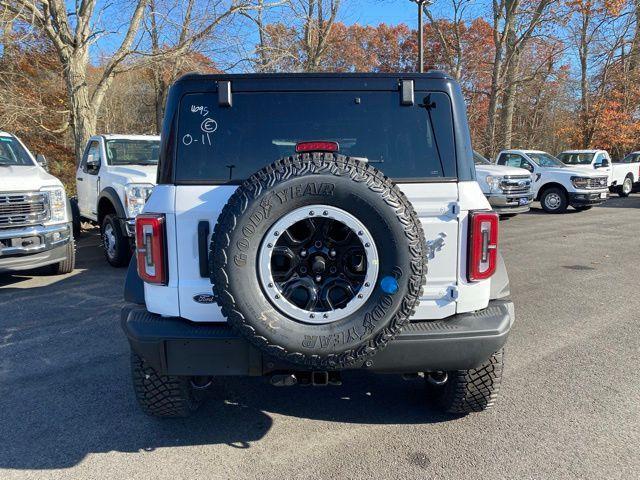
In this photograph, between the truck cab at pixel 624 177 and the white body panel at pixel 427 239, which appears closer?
the white body panel at pixel 427 239

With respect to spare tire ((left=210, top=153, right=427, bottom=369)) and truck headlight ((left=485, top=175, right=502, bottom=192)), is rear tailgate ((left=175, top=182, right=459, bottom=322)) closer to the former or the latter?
spare tire ((left=210, top=153, right=427, bottom=369))

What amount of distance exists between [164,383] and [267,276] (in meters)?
1.15

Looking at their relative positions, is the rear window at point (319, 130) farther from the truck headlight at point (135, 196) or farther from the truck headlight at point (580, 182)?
the truck headlight at point (580, 182)

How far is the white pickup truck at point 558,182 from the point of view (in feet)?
48.8

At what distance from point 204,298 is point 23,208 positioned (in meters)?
4.88

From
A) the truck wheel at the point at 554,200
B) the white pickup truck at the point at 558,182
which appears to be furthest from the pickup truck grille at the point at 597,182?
the truck wheel at the point at 554,200

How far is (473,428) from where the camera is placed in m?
3.09

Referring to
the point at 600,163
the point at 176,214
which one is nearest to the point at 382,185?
the point at 176,214

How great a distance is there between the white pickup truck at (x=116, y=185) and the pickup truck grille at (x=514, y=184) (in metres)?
8.80

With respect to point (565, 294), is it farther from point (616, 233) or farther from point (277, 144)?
point (616, 233)

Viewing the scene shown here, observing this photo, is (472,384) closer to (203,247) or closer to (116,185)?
(203,247)

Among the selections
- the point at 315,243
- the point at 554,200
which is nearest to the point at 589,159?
the point at 554,200

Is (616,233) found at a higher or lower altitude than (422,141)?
lower

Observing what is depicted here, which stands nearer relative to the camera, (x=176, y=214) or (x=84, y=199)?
(x=176, y=214)
